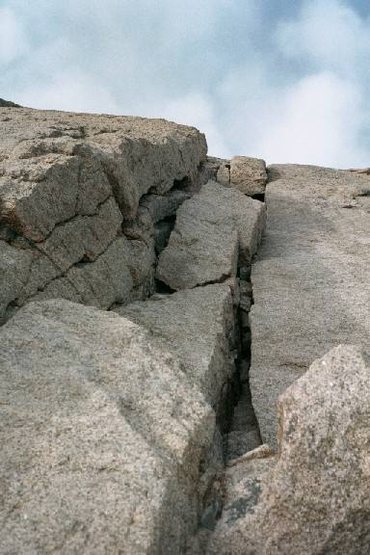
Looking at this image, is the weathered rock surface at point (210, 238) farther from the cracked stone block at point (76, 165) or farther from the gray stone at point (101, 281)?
the gray stone at point (101, 281)

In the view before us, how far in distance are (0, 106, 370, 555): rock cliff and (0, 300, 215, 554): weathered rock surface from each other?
2cm

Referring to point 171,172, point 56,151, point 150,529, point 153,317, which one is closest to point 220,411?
point 153,317

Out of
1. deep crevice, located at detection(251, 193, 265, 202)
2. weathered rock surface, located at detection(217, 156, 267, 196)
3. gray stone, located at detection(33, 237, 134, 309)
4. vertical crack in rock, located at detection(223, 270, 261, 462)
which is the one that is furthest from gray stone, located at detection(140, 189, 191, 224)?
deep crevice, located at detection(251, 193, 265, 202)

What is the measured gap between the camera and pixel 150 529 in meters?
4.45

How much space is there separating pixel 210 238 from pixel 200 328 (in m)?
2.78

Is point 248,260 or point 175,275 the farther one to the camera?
point 248,260

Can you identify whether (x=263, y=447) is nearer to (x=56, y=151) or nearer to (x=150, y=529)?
(x=150, y=529)

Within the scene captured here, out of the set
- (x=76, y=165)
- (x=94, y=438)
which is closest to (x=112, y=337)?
(x=94, y=438)

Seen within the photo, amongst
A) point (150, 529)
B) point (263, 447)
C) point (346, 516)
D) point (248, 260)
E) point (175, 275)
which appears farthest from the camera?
point (248, 260)

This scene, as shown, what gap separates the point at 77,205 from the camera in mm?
8148

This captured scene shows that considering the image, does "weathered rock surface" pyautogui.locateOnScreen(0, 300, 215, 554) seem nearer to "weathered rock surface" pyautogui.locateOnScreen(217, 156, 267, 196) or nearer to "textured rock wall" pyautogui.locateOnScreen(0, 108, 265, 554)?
"textured rock wall" pyautogui.locateOnScreen(0, 108, 265, 554)

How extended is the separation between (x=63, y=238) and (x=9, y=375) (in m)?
2.50

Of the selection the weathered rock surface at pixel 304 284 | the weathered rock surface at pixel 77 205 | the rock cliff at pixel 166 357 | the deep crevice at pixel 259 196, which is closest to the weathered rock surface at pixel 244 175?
the deep crevice at pixel 259 196

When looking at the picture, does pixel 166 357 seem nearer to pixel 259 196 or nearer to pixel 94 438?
pixel 94 438
